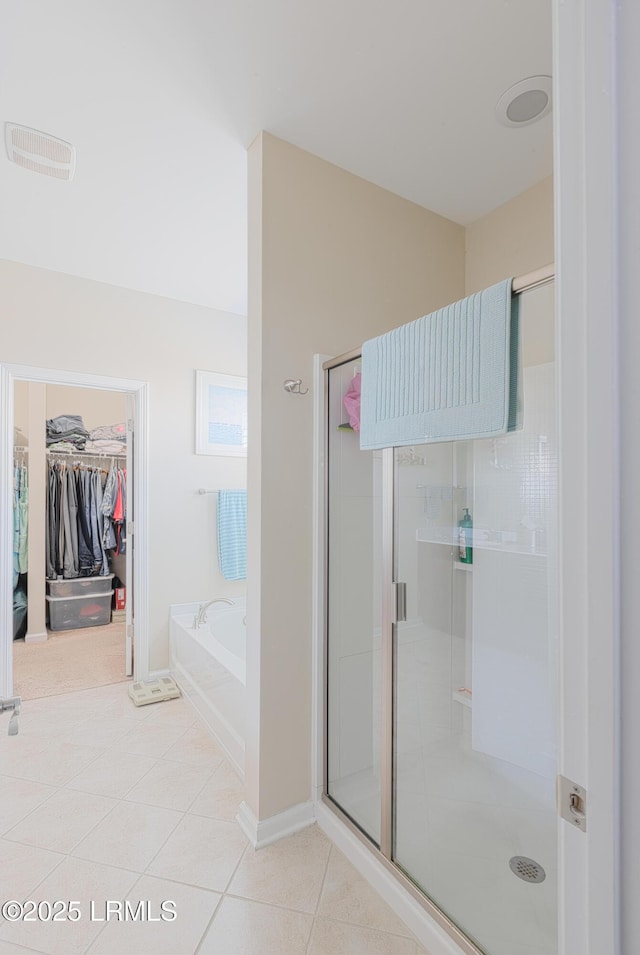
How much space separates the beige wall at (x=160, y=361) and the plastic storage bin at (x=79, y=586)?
168cm

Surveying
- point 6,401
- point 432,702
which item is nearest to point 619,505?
point 432,702

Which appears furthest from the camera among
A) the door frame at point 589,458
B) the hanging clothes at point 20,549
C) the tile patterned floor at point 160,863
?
the hanging clothes at point 20,549

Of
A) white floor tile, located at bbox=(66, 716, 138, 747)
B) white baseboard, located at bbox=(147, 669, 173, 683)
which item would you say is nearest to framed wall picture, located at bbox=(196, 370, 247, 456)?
white baseboard, located at bbox=(147, 669, 173, 683)

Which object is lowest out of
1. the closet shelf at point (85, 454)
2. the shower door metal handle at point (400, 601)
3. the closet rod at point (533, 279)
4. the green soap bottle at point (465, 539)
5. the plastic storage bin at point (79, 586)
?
the plastic storage bin at point (79, 586)

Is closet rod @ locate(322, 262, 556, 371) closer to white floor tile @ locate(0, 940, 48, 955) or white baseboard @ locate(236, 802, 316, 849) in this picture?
white baseboard @ locate(236, 802, 316, 849)

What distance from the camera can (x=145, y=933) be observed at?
53.6 inches

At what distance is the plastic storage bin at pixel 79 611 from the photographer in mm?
4230

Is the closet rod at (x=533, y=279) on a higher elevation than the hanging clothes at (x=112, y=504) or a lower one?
higher

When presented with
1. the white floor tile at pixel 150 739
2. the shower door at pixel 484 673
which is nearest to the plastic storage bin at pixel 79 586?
the white floor tile at pixel 150 739

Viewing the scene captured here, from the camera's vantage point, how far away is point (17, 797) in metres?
1.94

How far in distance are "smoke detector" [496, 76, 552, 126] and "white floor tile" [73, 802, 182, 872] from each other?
289cm

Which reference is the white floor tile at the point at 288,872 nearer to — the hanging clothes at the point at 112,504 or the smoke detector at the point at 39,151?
the smoke detector at the point at 39,151

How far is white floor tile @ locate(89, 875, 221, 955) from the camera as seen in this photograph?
1321mm

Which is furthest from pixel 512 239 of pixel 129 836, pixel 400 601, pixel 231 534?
pixel 129 836
